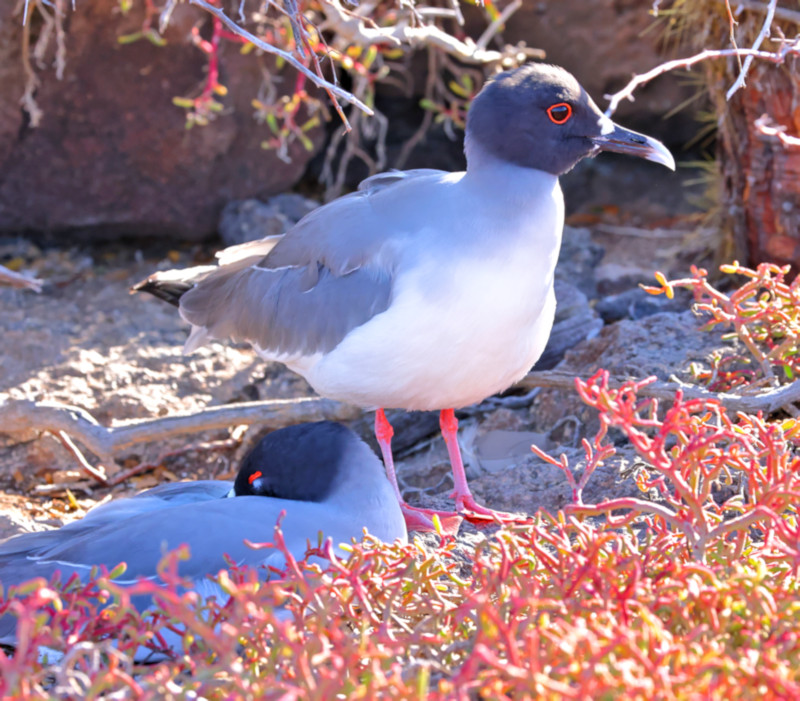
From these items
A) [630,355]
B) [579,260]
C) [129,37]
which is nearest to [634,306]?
[630,355]

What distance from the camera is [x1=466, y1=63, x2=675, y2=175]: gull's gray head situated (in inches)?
121

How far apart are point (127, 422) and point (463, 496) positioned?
144 centimetres

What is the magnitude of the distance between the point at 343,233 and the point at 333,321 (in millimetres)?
308

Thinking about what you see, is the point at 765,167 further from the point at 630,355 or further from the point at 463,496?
the point at 463,496

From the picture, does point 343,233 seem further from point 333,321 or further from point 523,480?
Answer: point 523,480

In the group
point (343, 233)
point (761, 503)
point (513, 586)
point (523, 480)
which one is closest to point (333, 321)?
point (343, 233)

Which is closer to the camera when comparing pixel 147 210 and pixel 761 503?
pixel 761 503

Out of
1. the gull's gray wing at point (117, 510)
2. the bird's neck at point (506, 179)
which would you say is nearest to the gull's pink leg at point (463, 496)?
the gull's gray wing at point (117, 510)

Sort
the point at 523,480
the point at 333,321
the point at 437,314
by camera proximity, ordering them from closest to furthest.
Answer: the point at 437,314
the point at 333,321
the point at 523,480

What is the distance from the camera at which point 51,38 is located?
5.79 meters

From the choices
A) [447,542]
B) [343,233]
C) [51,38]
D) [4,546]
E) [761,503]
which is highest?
[51,38]

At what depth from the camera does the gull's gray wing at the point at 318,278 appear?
317 cm

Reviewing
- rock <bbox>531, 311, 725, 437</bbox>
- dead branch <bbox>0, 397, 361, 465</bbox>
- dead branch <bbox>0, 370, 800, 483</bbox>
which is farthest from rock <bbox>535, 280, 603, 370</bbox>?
dead branch <bbox>0, 397, 361, 465</bbox>

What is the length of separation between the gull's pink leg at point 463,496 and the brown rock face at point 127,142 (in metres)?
3.13
